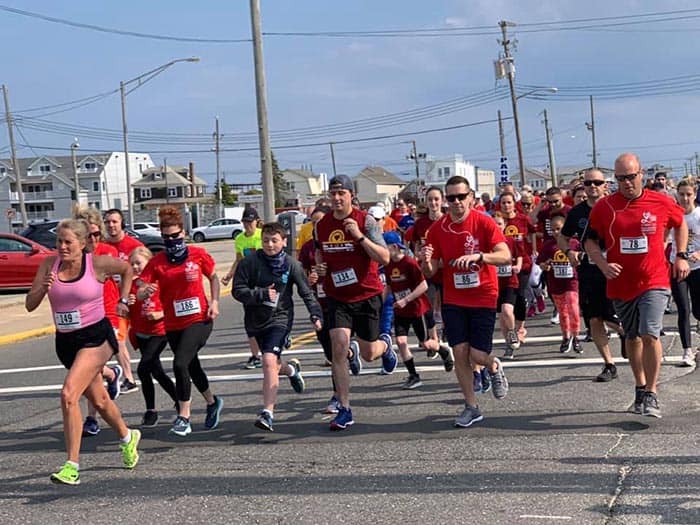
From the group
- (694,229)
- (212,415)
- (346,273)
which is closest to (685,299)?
(694,229)

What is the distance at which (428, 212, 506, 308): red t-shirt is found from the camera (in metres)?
7.10

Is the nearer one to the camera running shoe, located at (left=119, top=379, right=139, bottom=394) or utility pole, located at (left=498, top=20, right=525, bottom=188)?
running shoe, located at (left=119, top=379, right=139, bottom=394)

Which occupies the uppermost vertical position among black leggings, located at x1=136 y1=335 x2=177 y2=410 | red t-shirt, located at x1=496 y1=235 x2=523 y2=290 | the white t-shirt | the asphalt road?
the white t-shirt

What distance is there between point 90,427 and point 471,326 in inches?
133

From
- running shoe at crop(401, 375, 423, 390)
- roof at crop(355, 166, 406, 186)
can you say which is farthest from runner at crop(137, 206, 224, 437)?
roof at crop(355, 166, 406, 186)

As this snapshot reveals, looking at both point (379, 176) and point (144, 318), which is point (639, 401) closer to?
point (144, 318)

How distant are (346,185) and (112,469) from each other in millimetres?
2842

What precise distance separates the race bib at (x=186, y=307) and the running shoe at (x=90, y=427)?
1.32 meters

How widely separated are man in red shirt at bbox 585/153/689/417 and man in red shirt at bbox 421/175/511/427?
88 centimetres

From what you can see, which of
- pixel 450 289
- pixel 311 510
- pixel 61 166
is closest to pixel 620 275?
pixel 450 289

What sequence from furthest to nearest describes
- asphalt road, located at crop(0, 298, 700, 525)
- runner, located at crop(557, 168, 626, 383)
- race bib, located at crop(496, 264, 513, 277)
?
race bib, located at crop(496, 264, 513, 277) → runner, located at crop(557, 168, 626, 383) → asphalt road, located at crop(0, 298, 700, 525)

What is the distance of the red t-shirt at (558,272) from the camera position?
10.1m

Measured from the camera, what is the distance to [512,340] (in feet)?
34.2

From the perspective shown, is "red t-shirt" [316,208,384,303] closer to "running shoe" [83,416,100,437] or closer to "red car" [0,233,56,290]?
"running shoe" [83,416,100,437]
